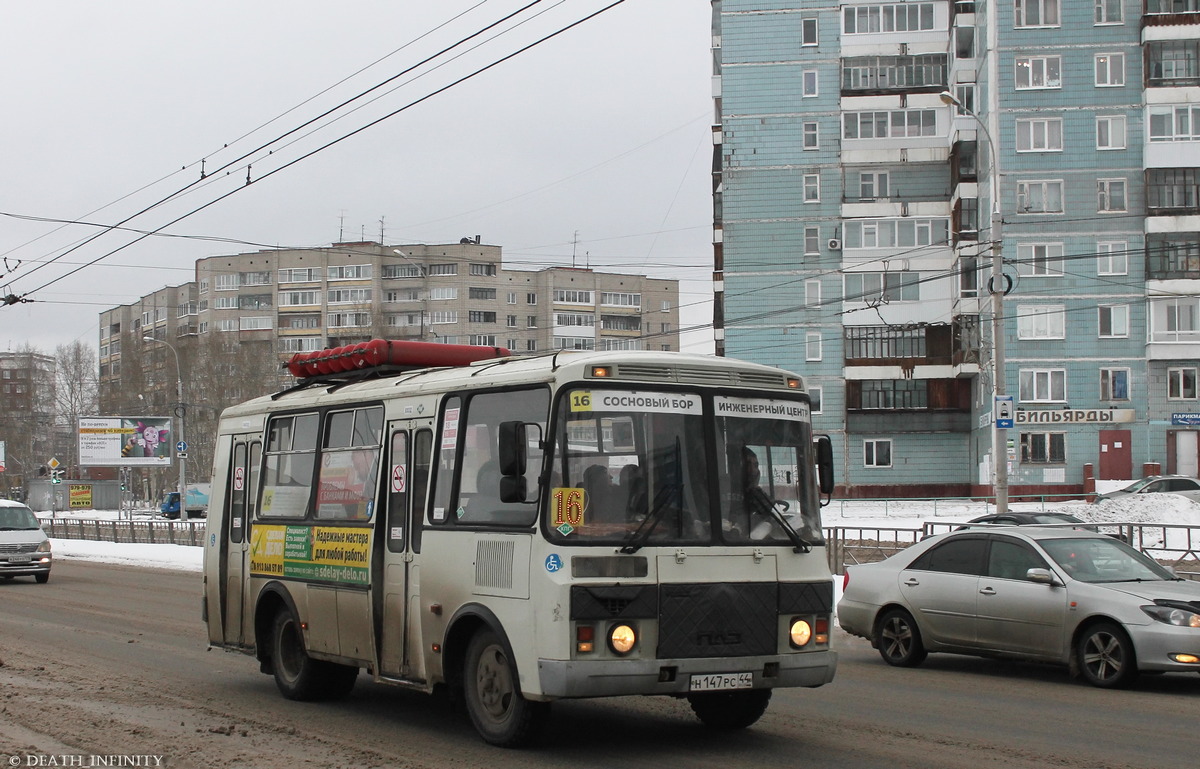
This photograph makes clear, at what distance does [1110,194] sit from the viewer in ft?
181

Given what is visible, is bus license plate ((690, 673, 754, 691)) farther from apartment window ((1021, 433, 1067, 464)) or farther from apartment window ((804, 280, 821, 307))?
apartment window ((804, 280, 821, 307))

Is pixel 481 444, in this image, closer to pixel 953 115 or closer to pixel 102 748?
pixel 102 748

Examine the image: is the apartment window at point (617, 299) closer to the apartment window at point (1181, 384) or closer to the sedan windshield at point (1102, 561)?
the apartment window at point (1181, 384)

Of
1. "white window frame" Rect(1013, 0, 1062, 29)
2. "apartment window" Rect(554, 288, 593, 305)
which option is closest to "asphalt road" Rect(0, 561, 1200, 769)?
"white window frame" Rect(1013, 0, 1062, 29)

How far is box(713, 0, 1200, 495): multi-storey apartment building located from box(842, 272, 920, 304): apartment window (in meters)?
0.07

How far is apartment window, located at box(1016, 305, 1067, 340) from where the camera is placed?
5553 cm

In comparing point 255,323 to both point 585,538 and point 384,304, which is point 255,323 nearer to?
point 384,304

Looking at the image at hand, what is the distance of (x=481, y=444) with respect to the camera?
9.57 metres

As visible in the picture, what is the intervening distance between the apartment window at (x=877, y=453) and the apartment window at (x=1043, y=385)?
22.3ft

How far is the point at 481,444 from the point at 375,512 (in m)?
1.44

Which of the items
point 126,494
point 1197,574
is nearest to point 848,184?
point 1197,574

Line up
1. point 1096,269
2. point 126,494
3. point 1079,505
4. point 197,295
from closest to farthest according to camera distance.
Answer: point 1079,505
point 1096,269
point 126,494
point 197,295

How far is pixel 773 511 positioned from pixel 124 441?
6649cm

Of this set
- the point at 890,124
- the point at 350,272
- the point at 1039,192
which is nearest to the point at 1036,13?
the point at 1039,192
